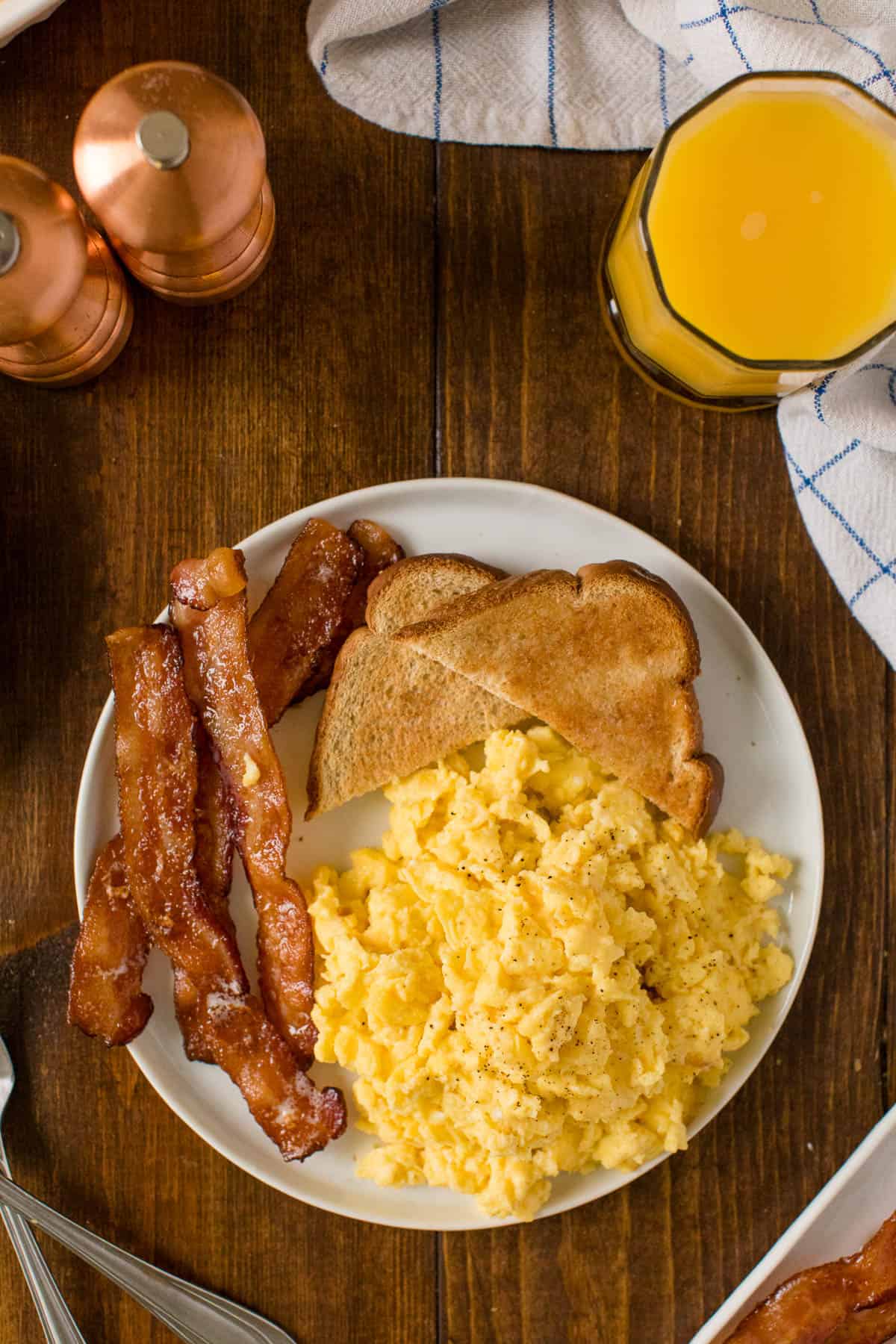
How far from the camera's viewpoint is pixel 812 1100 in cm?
194

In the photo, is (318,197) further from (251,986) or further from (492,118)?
(251,986)

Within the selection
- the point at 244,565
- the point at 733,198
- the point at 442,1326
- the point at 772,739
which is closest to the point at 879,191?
the point at 733,198

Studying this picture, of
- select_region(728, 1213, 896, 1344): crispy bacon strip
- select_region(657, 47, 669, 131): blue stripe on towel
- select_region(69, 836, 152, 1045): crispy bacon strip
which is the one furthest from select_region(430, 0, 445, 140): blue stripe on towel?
select_region(728, 1213, 896, 1344): crispy bacon strip

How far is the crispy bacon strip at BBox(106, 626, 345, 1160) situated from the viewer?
69.8 inches

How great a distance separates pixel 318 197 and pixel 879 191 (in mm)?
892

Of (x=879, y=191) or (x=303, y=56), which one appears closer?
(x=879, y=191)

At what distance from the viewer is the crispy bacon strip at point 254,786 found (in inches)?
69.5

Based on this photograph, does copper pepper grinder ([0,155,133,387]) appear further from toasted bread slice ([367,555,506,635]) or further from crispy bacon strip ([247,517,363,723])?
toasted bread slice ([367,555,506,635])

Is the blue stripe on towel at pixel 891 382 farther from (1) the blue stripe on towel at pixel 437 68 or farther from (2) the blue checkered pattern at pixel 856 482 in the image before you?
(1) the blue stripe on towel at pixel 437 68

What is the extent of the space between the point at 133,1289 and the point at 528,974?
852 millimetres

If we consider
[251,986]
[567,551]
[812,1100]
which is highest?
[567,551]

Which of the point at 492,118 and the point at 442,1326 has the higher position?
the point at 492,118

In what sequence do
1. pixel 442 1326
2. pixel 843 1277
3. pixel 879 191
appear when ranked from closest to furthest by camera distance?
pixel 879 191 < pixel 843 1277 < pixel 442 1326

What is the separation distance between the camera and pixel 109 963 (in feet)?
5.90
